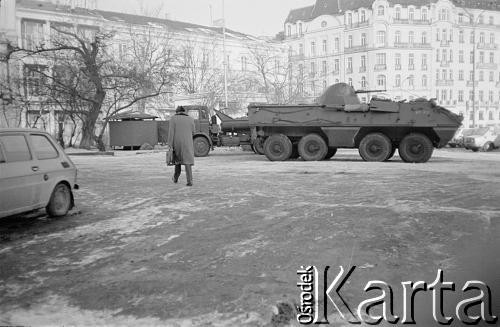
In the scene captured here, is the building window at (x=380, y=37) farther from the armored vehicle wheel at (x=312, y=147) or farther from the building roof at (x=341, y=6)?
the armored vehicle wheel at (x=312, y=147)

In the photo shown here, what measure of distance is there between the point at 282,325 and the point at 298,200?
5201 millimetres

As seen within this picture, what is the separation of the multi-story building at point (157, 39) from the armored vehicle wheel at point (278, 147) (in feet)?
63.3

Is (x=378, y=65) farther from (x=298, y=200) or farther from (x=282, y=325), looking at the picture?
(x=282, y=325)

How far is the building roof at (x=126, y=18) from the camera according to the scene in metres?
46.1

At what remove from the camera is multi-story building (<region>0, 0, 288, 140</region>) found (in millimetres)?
39781

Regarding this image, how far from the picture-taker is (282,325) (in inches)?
149

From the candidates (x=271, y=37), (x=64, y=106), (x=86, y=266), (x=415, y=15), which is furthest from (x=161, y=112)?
(x=415, y=15)

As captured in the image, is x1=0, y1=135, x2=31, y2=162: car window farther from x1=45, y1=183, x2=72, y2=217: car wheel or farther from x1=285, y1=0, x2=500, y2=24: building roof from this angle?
x1=285, y1=0, x2=500, y2=24: building roof

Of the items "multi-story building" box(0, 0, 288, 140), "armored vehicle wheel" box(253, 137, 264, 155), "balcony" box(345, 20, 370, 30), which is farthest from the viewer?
"balcony" box(345, 20, 370, 30)

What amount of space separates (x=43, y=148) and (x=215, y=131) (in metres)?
15.2

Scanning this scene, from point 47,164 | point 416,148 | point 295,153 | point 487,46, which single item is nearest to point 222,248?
point 47,164

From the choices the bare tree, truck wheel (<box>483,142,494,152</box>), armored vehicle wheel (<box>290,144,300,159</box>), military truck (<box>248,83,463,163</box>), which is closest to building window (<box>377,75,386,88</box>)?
the bare tree

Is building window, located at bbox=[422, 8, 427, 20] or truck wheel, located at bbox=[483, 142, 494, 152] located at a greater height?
building window, located at bbox=[422, 8, 427, 20]

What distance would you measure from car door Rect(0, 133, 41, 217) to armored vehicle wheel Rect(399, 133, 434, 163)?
13.1 m
